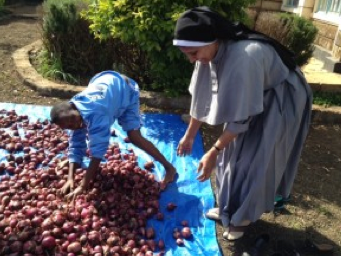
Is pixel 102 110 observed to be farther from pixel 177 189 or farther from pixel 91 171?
pixel 177 189

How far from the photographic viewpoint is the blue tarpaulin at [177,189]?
8.76 feet

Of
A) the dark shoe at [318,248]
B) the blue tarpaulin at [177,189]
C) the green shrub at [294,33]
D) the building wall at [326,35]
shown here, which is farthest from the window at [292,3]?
the dark shoe at [318,248]

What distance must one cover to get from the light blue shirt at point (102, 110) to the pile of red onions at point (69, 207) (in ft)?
1.05

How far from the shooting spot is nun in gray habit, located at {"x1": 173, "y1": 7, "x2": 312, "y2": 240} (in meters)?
2.06

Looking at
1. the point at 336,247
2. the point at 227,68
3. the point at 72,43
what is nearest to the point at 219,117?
the point at 227,68

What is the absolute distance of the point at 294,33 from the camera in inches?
217

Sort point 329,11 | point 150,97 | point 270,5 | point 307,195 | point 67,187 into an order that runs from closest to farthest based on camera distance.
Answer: point 67,187 → point 307,195 → point 150,97 → point 329,11 → point 270,5

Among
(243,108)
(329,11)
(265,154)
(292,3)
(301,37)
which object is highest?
(292,3)

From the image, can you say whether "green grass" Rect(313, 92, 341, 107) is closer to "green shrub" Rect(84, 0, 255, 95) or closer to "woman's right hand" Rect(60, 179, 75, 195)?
"green shrub" Rect(84, 0, 255, 95)

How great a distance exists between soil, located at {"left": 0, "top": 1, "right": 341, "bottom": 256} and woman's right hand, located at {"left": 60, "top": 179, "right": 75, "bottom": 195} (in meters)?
1.26

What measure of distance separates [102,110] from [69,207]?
0.78 m

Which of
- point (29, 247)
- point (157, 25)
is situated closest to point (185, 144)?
point (29, 247)

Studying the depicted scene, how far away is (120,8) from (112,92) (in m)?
1.88

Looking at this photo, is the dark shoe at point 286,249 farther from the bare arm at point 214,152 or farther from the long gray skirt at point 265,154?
the bare arm at point 214,152
